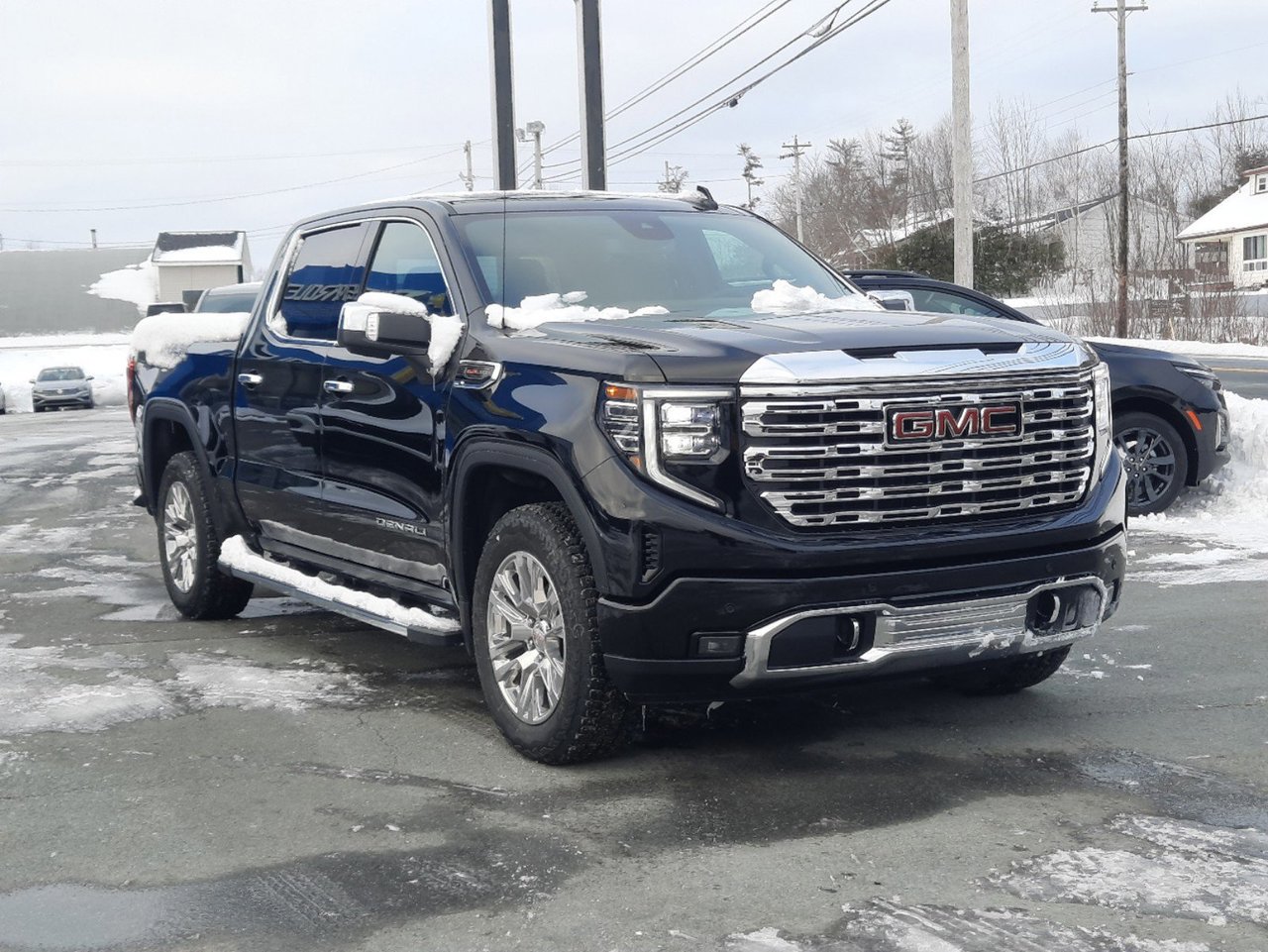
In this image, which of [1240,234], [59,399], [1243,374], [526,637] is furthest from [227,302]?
[1240,234]

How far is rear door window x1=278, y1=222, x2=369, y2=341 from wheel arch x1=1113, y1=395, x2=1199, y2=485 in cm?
549

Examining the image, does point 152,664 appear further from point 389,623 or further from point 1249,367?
point 1249,367

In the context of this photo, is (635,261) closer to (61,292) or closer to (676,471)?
(676,471)

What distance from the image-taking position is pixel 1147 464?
10.0 metres

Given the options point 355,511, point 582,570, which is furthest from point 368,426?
point 582,570

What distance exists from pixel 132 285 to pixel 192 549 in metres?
75.2

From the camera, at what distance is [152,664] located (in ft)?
21.7

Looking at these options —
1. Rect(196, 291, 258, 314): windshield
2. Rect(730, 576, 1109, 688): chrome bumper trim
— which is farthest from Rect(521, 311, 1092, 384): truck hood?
Rect(196, 291, 258, 314): windshield

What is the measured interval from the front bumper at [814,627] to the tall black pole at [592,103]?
16.6 metres

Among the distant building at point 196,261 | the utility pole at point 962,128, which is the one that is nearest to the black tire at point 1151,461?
the utility pole at point 962,128

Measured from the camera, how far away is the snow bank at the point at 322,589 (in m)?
5.64

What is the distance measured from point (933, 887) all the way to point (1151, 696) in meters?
2.27

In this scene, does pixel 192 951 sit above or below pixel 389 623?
below

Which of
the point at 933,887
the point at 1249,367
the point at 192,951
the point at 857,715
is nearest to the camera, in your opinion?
the point at 192,951
